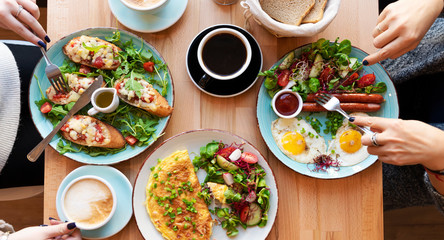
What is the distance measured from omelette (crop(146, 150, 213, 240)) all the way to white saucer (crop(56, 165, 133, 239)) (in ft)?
0.40

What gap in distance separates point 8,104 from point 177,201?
Answer: 1124 mm

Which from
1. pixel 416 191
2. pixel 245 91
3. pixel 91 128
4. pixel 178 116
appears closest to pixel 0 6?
pixel 91 128

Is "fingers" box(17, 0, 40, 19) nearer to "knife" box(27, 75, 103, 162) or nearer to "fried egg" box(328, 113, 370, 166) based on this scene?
"knife" box(27, 75, 103, 162)

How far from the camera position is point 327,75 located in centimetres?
190

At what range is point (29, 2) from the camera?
177 cm

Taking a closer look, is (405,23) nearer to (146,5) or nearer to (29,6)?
(146,5)

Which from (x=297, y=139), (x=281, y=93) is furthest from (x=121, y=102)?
(x=297, y=139)

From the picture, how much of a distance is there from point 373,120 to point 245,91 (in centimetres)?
69

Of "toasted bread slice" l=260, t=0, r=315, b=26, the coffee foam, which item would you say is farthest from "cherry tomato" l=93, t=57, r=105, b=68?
"toasted bread slice" l=260, t=0, r=315, b=26

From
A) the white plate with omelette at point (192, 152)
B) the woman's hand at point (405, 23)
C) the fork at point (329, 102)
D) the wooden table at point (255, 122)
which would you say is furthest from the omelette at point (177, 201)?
the woman's hand at point (405, 23)

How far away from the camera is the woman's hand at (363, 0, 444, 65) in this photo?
1.61m

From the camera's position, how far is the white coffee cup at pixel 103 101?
1795mm

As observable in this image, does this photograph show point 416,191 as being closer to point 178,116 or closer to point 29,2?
point 178,116

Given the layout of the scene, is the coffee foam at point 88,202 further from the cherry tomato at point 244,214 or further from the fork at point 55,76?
the cherry tomato at point 244,214
